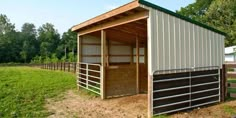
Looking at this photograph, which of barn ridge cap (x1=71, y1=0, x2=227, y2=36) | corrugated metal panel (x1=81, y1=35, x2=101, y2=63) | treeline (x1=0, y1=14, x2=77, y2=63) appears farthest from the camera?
treeline (x1=0, y1=14, x2=77, y2=63)

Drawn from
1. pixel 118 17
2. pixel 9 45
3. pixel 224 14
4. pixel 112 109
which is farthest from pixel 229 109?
pixel 9 45

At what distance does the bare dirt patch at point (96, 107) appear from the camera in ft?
18.7

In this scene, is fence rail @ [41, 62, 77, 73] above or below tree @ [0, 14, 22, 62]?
below

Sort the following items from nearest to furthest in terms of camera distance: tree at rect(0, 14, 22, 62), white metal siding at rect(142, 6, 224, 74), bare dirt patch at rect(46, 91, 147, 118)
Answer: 1. white metal siding at rect(142, 6, 224, 74)
2. bare dirt patch at rect(46, 91, 147, 118)
3. tree at rect(0, 14, 22, 62)

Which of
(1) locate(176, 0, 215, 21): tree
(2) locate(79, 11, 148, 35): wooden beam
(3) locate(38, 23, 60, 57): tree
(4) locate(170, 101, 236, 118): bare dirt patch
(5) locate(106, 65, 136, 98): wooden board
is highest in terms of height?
(1) locate(176, 0, 215, 21): tree

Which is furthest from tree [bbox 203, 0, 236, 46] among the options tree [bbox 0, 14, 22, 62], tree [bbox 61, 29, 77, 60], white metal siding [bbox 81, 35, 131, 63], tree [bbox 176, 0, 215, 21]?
tree [bbox 0, 14, 22, 62]

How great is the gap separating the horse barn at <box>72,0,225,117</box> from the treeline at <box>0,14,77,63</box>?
30.3 metres

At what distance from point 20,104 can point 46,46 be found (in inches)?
1566

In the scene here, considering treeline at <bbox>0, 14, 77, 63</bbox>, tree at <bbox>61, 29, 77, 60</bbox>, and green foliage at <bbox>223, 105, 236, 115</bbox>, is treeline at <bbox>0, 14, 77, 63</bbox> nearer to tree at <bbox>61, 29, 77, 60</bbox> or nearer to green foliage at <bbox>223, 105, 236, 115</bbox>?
tree at <bbox>61, 29, 77, 60</bbox>

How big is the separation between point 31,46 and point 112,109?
137 ft

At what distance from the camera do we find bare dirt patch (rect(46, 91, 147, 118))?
5695mm

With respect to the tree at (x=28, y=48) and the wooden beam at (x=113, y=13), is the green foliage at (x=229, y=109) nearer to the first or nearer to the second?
the wooden beam at (x=113, y=13)

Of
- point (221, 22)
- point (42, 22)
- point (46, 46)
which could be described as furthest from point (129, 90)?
point (42, 22)

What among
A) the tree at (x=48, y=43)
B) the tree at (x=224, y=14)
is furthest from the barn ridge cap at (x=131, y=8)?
the tree at (x=48, y=43)
